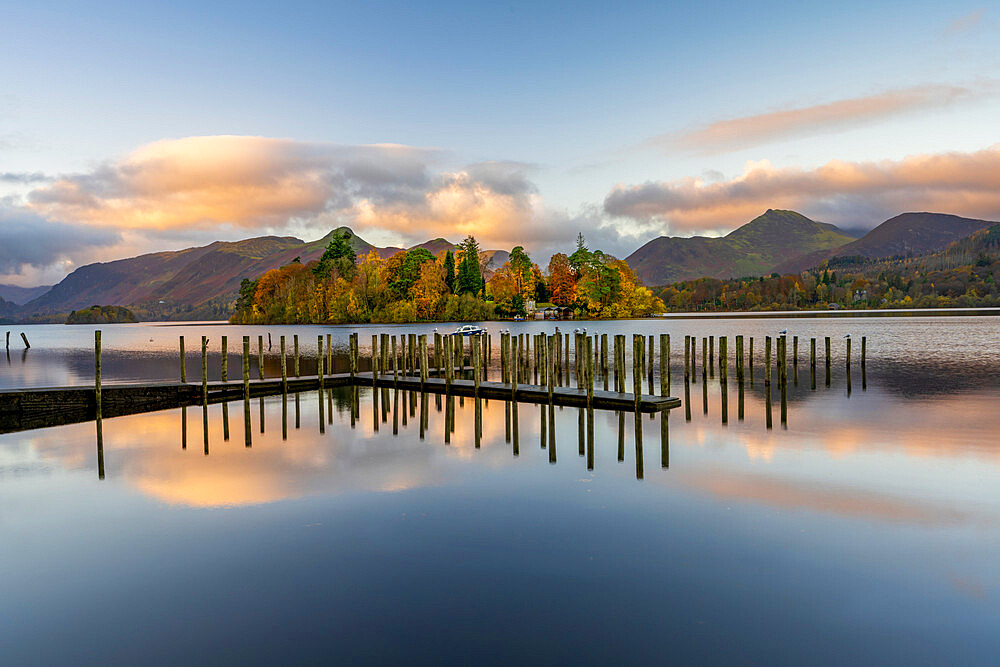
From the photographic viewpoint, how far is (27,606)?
8.44m

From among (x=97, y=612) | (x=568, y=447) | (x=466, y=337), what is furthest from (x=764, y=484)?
(x=466, y=337)

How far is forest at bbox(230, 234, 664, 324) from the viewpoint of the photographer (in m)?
130

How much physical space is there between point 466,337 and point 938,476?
6331 cm

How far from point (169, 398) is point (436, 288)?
10335cm

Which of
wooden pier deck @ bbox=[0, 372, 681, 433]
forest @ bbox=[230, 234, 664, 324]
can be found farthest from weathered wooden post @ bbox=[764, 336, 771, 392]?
forest @ bbox=[230, 234, 664, 324]

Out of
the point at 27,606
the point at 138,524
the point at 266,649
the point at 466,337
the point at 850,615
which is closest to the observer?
the point at 266,649

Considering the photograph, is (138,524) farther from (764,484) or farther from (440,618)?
(764,484)

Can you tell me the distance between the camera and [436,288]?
425ft

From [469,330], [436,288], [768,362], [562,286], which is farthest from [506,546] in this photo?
[562,286]

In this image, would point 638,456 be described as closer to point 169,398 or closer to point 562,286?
point 169,398

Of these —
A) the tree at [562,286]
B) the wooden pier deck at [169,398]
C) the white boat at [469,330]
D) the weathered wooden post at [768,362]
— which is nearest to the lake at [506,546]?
the wooden pier deck at [169,398]

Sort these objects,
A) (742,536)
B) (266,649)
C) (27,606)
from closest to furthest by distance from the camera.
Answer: (266,649), (27,606), (742,536)

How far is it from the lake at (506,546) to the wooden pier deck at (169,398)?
1.59 meters

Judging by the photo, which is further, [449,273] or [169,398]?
[449,273]
